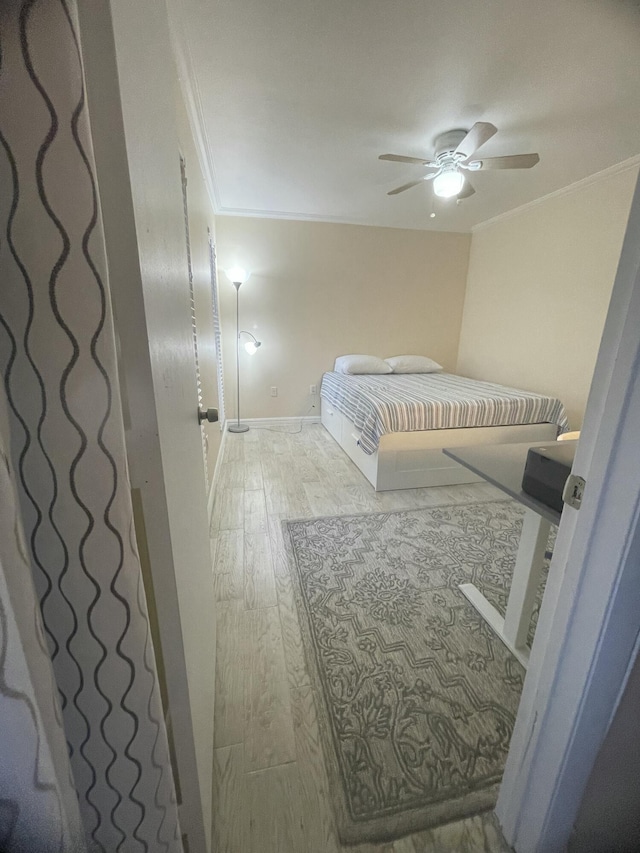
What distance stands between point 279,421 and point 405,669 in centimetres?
318

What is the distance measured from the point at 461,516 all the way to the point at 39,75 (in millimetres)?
2470

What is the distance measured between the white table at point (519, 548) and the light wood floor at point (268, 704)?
60 cm

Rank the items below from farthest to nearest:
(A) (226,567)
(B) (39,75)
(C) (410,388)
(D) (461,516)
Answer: (C) (410,388), (D) (461,516), (A) (226,567), (B) (39,75)

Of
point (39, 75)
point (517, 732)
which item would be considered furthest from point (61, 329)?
point (517, 732)

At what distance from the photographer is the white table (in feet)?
3.95

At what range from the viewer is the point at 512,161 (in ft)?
6.61

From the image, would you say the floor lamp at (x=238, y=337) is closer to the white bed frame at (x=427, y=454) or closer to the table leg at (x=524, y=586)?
the white bed frame at (x=427, y=454)

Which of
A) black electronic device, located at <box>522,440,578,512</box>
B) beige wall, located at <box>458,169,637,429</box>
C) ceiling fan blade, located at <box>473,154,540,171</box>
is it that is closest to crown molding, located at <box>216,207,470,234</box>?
beige wall, located at <box>458,169,637,429</box>

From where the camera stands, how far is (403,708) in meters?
1.10

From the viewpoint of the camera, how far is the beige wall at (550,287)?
260 centimetres

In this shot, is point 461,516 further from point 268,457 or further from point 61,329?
point 61,329

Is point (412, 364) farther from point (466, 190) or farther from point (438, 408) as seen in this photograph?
point (466, 190)

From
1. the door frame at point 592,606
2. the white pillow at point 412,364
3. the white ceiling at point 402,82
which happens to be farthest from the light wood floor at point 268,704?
the white ceiling at point 402,82

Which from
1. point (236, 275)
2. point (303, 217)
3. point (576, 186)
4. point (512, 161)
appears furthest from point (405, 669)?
point (303, 217)
